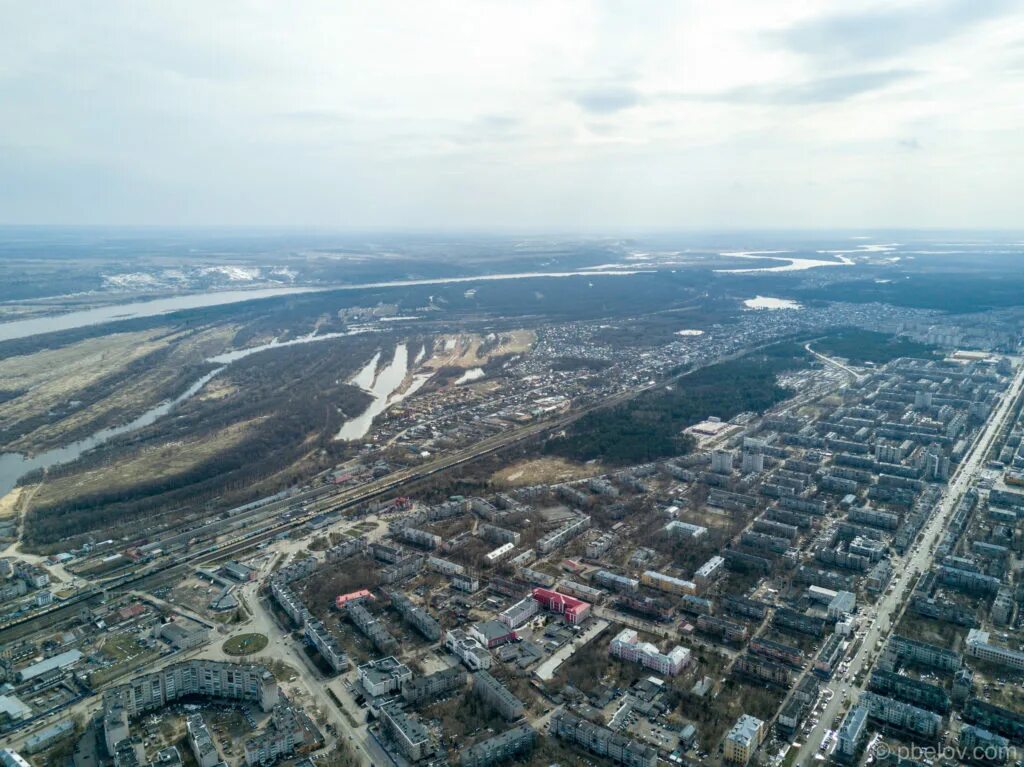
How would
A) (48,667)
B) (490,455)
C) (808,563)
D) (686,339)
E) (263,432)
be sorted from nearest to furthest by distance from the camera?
(48,667) → (808,563) → (490,455) → (263,432) → (686,339)

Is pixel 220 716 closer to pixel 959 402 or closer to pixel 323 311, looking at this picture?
pixel 959 402

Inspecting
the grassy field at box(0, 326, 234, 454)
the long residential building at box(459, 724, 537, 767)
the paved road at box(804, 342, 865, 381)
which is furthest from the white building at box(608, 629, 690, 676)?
the paved road at box(804, 342, 865, 381)

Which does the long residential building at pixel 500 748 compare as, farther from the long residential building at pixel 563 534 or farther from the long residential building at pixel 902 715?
the long residential building at pixel 563 534

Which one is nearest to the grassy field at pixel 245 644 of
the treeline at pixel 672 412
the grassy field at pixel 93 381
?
the treeline at pixel 672 412

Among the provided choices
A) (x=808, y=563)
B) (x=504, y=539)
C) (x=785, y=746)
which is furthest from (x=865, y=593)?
(x=504, y=539)

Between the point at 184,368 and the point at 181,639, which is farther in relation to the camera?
the point at 184,368

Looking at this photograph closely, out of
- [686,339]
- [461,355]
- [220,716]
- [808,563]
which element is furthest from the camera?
[686,339]
